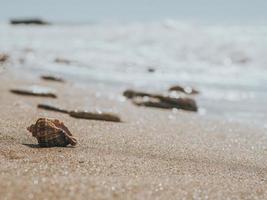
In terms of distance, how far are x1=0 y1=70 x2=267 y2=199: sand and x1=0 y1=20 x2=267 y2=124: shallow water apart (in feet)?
4.79

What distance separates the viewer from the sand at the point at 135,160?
2.00 meters

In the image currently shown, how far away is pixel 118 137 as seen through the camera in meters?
3.31

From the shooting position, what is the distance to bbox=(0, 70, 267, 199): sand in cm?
200

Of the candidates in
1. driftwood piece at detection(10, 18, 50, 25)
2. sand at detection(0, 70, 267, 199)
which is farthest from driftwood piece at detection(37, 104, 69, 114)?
driftwood piece at detection(10, 18, 50, 25)

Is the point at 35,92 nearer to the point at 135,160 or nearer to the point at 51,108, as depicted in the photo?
the point at 51,108

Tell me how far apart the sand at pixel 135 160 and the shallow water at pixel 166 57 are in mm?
1459

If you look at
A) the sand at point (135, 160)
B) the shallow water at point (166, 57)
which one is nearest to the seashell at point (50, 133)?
the sand at point (135, 160)

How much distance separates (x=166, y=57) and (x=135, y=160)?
1015 centimetres

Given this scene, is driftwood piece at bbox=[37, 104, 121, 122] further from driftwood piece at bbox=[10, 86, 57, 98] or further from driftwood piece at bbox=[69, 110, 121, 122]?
driftwood piece at bbox=[10, 86, 57, 98]

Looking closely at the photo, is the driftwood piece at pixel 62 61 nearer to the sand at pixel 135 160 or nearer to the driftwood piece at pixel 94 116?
the sand at pixel 135 160

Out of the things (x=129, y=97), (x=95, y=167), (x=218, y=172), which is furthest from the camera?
(x=129, y=97)

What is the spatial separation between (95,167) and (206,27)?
15.1 m

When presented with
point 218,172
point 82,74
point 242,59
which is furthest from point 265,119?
point 242,59

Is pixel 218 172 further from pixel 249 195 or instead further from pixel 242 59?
pixel 242 59
